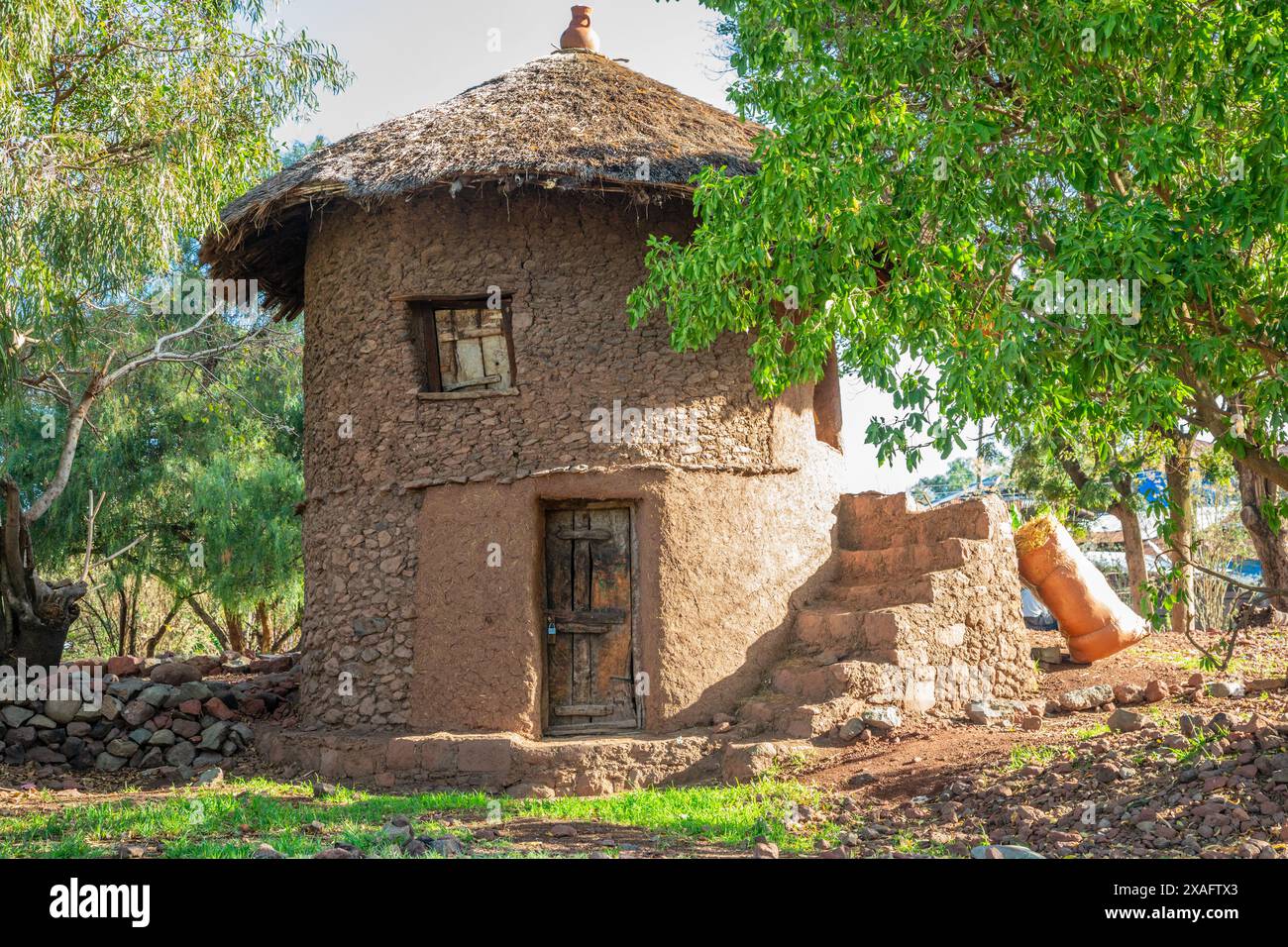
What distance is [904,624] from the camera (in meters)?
9.06

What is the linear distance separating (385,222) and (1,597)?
527cm

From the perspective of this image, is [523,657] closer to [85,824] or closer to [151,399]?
[85,824]

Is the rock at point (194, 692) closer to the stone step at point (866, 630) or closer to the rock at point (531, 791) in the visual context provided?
the rock at point (531, 791)

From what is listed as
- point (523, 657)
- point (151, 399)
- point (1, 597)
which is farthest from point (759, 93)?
point (151, 399)

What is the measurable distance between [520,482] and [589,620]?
4.17 feet

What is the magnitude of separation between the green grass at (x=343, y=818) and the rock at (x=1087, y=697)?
9.20 feet

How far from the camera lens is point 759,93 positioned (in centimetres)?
743

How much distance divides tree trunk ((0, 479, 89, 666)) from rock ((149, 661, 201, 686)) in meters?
0.95

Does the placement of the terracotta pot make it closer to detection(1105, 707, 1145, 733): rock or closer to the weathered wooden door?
the weathered wooden door

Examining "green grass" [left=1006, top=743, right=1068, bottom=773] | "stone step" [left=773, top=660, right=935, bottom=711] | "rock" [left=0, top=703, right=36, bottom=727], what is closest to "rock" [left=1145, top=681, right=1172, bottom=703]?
"stone step" [left=773, top=660, right=935, bottom=711]

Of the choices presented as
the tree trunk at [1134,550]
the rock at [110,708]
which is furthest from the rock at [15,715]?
the tree trunk at [1134,550]

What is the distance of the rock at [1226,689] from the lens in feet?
29.1

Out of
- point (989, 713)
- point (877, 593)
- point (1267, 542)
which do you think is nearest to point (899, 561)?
point (877, 593)

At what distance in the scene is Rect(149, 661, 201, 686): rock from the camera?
11695 mm
